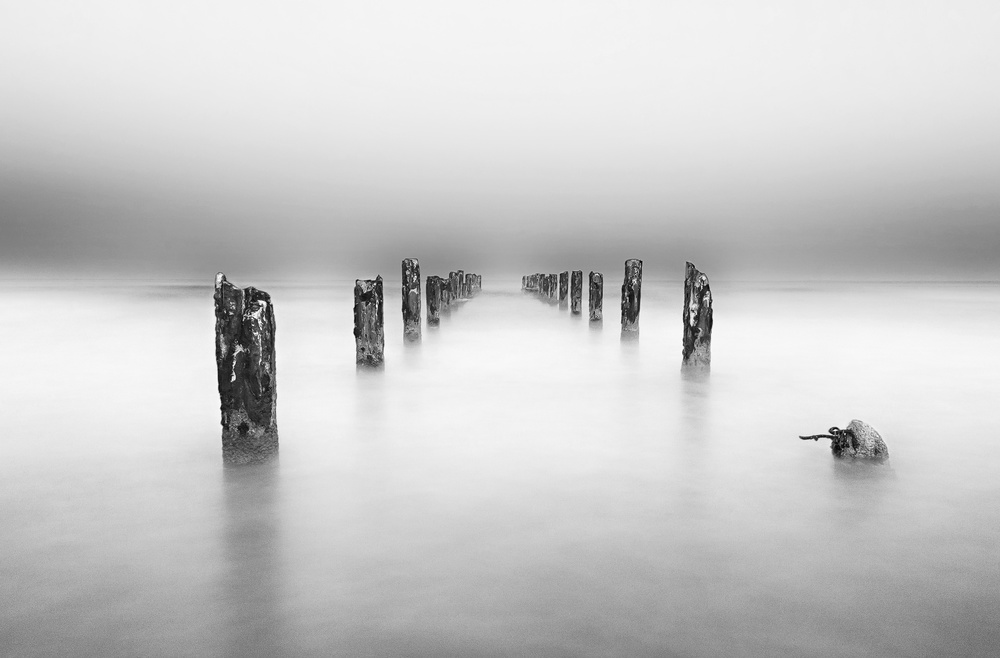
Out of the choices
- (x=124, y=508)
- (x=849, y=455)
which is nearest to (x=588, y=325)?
(x=849, y=455)

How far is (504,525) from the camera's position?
359 centimetres

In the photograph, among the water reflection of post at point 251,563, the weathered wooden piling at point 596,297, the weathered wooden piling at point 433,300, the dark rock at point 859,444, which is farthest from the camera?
the weathered wooden piling at point 596,297

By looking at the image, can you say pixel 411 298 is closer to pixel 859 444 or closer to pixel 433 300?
pixel 433 300

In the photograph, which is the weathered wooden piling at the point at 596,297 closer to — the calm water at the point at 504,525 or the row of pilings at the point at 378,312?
the row of pilings at the point at 378,312

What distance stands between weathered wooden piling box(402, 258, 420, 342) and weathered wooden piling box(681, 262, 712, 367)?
209 inches

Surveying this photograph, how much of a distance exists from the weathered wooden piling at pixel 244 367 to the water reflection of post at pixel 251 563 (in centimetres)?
24

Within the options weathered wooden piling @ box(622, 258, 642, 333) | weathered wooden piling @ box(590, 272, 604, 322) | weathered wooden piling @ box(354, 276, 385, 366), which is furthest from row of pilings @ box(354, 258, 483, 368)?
weathered wooden piling @ box(622, 258, 642, 333)

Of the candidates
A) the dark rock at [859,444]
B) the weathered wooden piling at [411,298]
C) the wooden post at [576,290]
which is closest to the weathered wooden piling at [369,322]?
the weathered wooden piling at [411,298]

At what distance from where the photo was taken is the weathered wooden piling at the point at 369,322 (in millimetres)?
8984

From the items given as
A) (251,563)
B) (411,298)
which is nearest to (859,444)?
(251,563)

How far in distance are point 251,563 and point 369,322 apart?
6387 mm

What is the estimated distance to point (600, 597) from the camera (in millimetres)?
2744

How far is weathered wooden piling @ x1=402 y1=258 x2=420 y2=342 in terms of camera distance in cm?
1253

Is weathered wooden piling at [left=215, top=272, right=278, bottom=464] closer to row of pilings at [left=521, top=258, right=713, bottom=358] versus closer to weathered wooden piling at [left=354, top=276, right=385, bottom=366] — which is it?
weathered wooden piling at [left=354, top=276, right=385, bottom=366]
